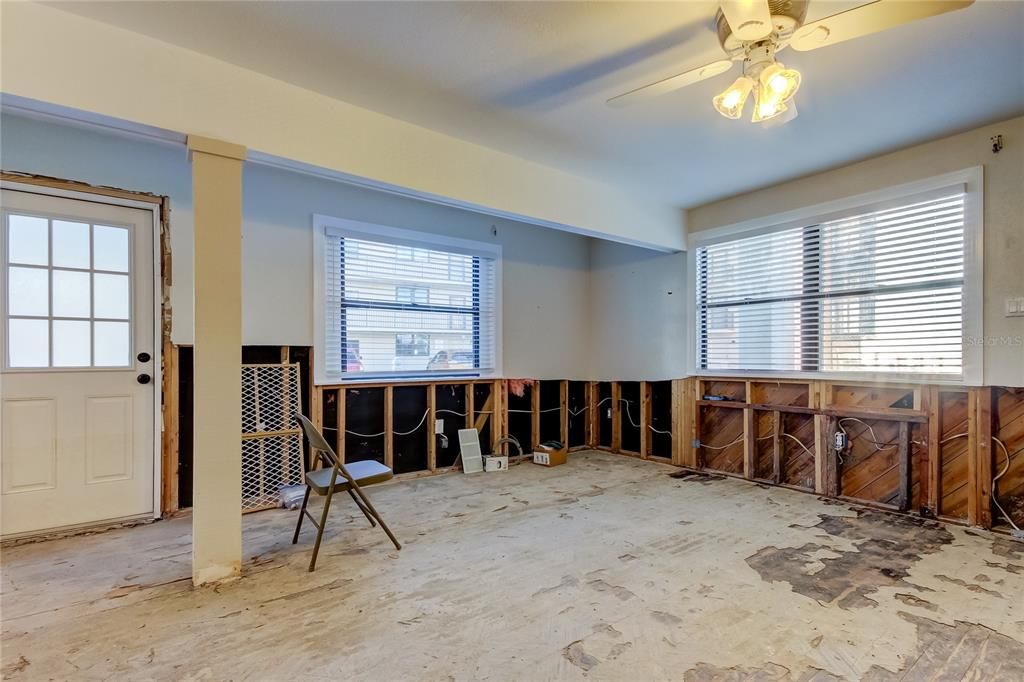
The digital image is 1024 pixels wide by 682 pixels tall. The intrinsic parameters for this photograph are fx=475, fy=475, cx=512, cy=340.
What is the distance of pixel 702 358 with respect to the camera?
4.73 m

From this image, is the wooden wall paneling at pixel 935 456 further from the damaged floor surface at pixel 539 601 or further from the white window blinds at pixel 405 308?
the white window blinds at pixel 405 308

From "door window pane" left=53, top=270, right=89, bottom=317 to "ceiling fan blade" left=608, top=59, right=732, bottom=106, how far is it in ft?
11.4

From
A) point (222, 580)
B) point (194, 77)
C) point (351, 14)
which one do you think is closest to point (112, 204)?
point (194, 77)

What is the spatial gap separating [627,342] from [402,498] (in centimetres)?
295

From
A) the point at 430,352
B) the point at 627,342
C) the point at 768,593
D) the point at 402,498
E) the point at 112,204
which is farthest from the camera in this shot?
the point at 627,342

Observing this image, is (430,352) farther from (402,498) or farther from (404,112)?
(404,112)

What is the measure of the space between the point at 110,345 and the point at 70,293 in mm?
391

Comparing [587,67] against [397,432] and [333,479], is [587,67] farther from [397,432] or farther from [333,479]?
[397,432]

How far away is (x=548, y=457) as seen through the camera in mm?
4910

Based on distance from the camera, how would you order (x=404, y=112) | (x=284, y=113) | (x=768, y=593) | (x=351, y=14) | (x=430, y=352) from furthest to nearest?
1. (x=430, y=352)
2. (x=404, y=112)
3. (x=284, y=113)
4. (x=768, y=593)
5. (x=351, y=14)

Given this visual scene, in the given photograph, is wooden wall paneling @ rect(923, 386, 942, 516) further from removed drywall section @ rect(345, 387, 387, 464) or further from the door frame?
the door frame

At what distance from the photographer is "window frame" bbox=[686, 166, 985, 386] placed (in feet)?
10.2

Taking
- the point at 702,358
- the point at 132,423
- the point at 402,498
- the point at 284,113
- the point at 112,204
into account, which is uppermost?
the point at 284,113

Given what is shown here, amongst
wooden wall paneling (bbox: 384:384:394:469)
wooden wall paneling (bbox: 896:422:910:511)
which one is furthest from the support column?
wooden wall paneling (bbox: 896:422:910:511)
